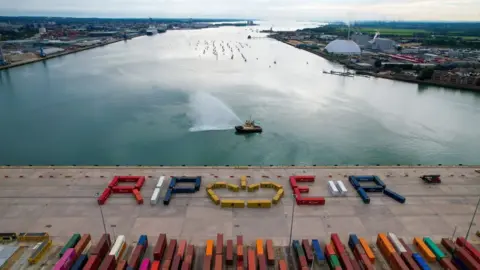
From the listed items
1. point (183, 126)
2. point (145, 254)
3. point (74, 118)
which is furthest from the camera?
point (74, 118)

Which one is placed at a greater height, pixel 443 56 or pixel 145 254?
pixel 443 56

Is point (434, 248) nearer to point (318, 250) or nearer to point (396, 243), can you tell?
point (396, 243)

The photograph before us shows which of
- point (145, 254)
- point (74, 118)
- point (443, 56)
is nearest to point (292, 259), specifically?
point (145, 254)

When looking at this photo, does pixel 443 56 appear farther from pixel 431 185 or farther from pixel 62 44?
pixel 62 44

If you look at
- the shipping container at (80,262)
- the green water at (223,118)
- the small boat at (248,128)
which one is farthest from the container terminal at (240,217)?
the small boat at (248,128)

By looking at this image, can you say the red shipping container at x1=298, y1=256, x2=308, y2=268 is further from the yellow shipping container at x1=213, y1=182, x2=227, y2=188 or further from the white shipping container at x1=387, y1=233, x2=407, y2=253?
the yellow shipping container at x1=213, y1=182, x2=227, y2=188

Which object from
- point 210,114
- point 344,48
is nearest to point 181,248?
point 210,114
